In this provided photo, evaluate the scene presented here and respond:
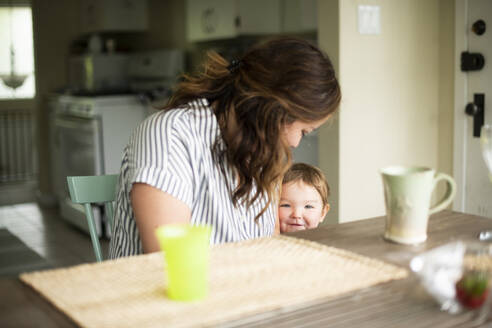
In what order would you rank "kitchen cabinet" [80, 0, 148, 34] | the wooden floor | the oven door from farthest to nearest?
"kitchen cabinet" [80, 0, 148, 34] < the oven door < the wooden floor

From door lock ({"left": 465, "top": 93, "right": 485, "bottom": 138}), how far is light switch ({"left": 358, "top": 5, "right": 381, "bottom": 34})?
567 mm

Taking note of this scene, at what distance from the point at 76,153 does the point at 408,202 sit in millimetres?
3958

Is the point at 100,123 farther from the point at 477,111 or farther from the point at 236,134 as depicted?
the point at 236,134

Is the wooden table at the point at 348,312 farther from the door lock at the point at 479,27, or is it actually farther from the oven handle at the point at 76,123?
the oven handle at the point at 76,123

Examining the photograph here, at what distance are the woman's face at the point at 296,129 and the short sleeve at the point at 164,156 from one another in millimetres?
241

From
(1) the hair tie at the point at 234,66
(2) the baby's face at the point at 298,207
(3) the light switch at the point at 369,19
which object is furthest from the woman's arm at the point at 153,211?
(3) the light switch at the point at 369,19

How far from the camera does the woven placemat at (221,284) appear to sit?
0.86m

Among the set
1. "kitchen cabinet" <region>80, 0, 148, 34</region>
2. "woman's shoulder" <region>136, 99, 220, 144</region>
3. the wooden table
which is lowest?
the wooden table

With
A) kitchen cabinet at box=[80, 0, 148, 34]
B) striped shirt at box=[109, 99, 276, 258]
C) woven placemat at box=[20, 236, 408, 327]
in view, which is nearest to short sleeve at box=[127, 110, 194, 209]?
striped shirt at box=[109, 99, 276, 258]

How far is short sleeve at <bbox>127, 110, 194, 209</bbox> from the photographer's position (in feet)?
4.13

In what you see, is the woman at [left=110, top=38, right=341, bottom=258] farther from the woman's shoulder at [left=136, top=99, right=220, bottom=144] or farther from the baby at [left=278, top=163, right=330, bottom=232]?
the baby at [left=278, top=163, right=330, bottom=232]

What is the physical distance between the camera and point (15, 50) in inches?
283

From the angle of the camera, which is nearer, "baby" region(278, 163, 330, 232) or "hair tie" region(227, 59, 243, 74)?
"hair tie" region(227, 59, 243, 74)

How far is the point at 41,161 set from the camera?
5828 millimetres
